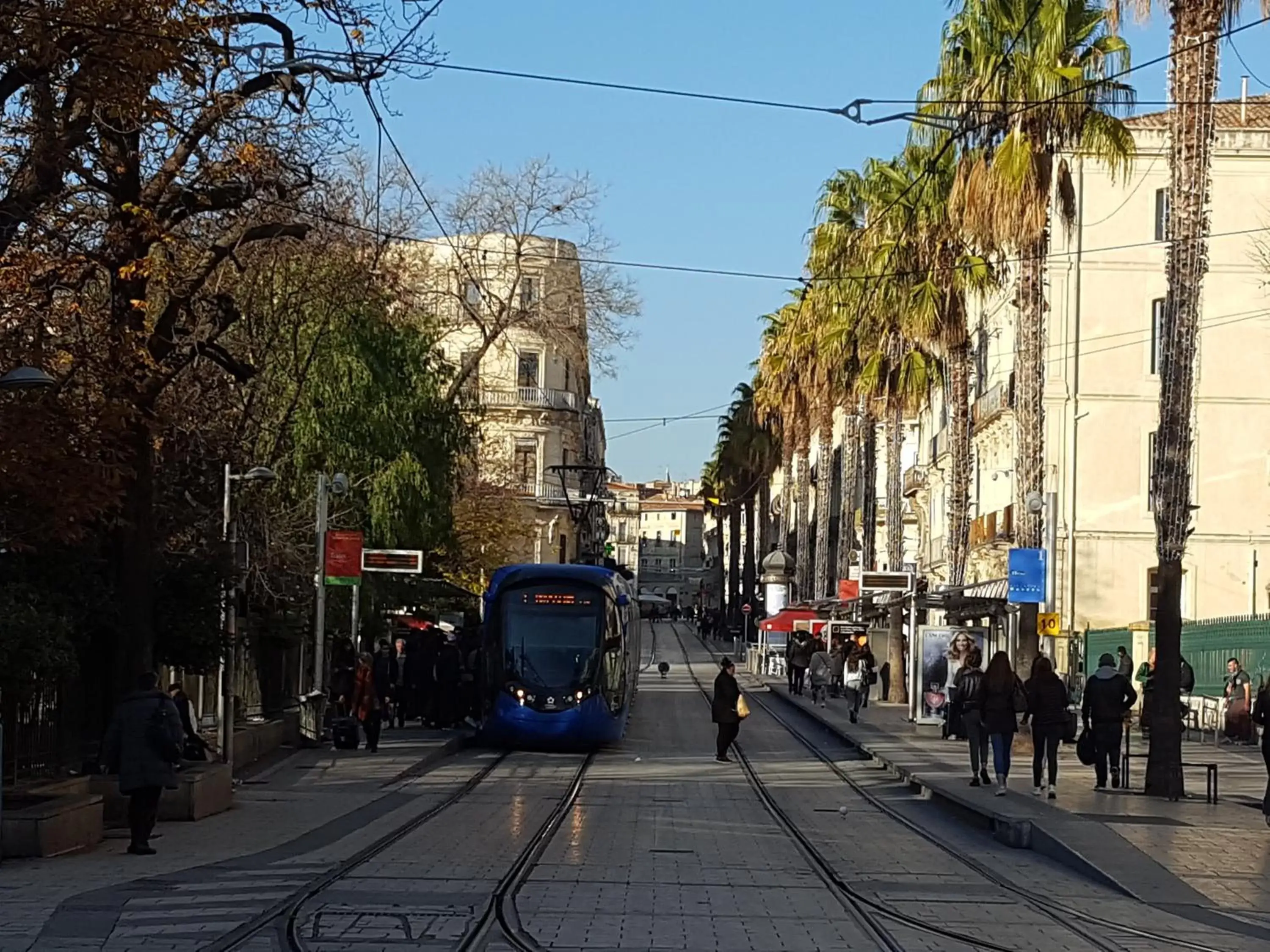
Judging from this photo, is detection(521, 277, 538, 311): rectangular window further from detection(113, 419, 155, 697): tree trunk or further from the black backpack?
the black backpack

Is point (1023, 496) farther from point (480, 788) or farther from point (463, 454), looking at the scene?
point (463, 454)

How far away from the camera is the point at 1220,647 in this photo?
37.2 metres

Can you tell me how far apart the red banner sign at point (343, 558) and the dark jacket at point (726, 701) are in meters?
6.02

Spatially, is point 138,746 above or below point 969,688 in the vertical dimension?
below

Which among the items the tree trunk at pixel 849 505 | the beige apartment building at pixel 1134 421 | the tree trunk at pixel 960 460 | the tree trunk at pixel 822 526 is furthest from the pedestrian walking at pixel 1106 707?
the tree trunk at pixel 822 526

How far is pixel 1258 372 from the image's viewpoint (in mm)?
51906

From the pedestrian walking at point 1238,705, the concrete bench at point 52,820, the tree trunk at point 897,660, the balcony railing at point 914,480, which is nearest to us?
the concrete bench at point 52,820

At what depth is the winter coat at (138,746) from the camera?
16125 mm

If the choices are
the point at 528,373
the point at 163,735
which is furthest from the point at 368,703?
the point at 528,373

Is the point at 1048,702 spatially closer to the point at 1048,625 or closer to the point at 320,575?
the point at 1048,625

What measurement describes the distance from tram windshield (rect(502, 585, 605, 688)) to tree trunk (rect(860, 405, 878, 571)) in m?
22.9

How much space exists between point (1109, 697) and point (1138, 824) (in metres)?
3.37

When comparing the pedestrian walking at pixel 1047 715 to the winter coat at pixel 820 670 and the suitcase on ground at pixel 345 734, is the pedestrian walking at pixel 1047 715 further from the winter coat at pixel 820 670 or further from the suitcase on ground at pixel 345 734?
the winter coat at pixel 820 670

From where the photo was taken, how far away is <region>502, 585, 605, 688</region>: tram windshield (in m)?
31.2
